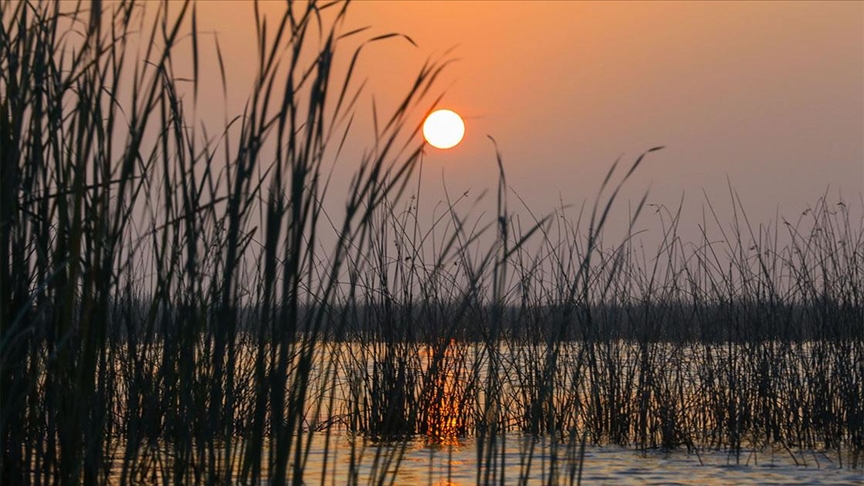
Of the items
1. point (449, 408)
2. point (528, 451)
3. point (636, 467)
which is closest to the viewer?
point (636, 467)

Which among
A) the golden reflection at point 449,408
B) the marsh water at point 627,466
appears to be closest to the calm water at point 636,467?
the marsh water at point 627,466

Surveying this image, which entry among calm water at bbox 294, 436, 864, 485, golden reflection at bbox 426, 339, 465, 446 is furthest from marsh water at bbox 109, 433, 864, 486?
golden reflection at bbox 426, 339, 465, 446

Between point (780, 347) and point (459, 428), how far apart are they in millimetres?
1592

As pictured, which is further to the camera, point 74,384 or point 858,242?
point 858,242

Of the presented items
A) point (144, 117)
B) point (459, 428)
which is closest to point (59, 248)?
point (144, 117)

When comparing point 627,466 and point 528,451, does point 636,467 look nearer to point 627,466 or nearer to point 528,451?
point 627,466

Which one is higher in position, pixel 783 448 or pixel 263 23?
pixel 263 23

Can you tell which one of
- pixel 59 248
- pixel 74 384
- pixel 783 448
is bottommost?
pixel 783 448

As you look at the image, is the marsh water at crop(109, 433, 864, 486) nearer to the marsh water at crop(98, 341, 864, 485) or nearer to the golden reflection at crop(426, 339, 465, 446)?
the marsh water at crop(98, 341, 864, 485)

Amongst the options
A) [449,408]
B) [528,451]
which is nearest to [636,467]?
[528,451]

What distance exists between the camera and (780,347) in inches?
187

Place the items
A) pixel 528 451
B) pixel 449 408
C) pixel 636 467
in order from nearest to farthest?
pixel 636 467 → pixel 528 451 → pixel 449 408

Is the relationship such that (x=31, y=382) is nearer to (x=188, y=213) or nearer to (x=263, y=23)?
(x=188, y=213)

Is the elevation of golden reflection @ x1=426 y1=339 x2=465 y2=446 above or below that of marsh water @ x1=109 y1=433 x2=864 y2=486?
above
